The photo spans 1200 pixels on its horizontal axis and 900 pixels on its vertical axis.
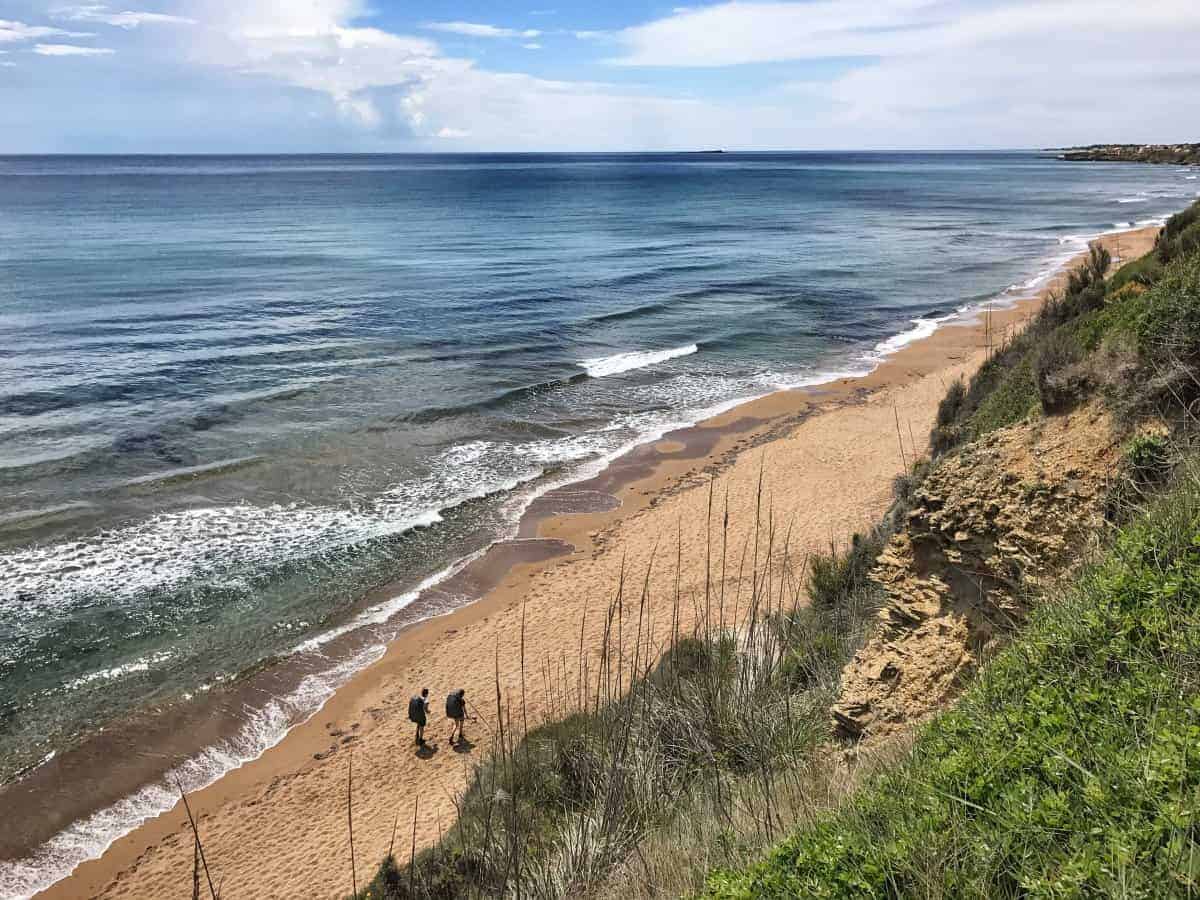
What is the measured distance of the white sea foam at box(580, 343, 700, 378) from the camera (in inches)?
1160

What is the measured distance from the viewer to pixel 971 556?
24.2ft

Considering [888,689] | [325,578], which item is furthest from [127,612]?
[888,689]

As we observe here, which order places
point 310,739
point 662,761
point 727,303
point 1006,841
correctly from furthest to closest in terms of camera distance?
point 727,303
point 310,739
point 662,761
point 1006,841

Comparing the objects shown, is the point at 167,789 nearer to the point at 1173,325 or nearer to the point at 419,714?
the point at 419,714

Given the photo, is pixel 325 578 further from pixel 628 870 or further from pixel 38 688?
pixel 628 870

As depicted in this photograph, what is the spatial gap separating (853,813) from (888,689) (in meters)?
3.04

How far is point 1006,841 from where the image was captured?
315cm

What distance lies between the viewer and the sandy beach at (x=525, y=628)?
973 cm

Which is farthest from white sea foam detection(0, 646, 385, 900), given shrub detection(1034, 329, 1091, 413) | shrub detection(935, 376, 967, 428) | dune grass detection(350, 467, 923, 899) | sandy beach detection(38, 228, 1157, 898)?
shrub detection(935, 376, 967, 428)

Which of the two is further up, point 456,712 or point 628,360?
point 628,360

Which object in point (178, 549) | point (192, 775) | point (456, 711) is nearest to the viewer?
point (192, 775)

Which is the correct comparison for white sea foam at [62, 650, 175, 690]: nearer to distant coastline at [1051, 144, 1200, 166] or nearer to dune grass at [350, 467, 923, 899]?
dune grass at [350, 467, 923, 899]

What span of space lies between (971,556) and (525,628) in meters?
9.47

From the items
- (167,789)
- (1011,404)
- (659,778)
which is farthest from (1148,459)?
(167,789)
